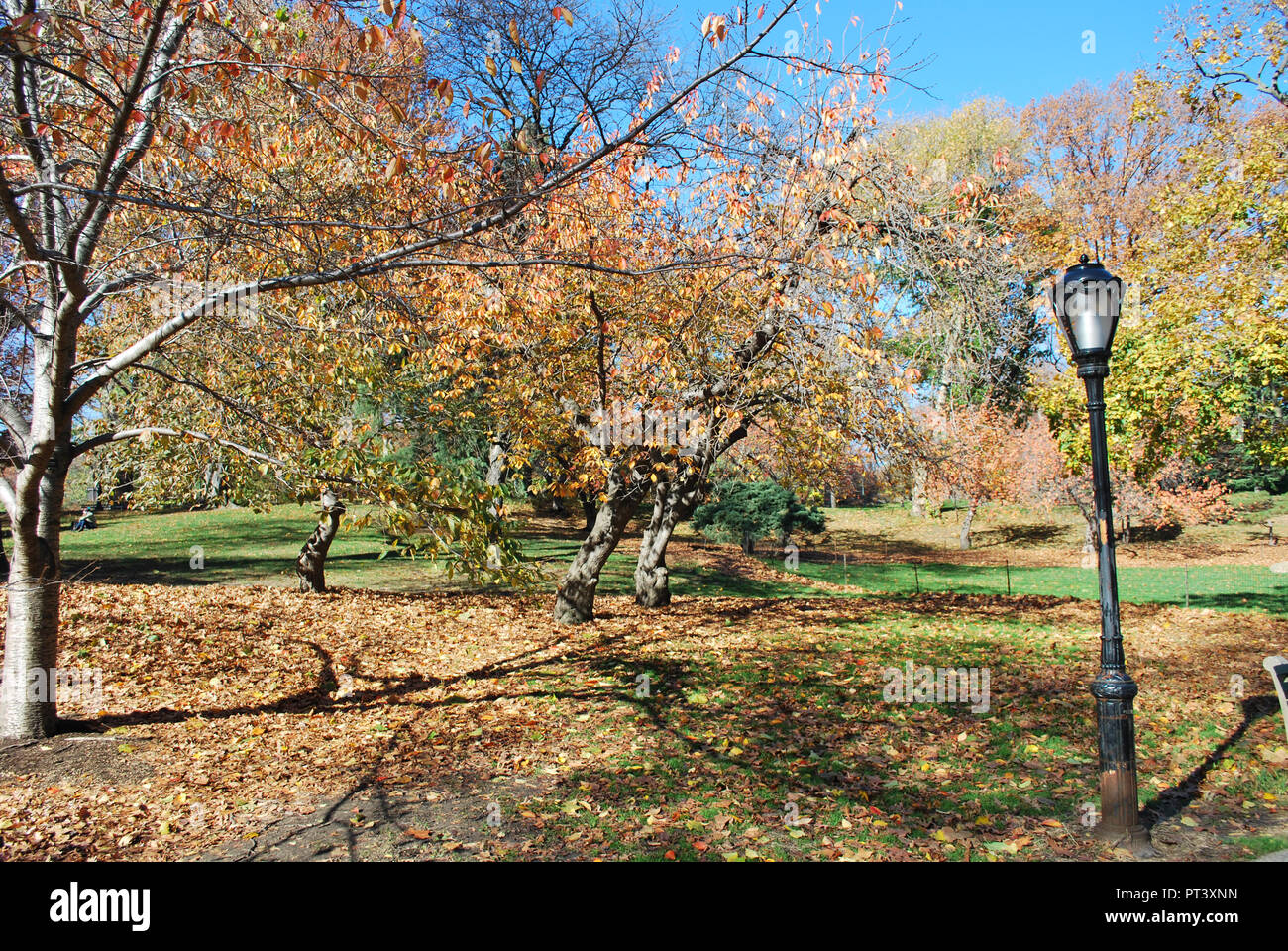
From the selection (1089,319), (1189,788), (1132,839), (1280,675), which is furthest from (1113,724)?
(1089,319)

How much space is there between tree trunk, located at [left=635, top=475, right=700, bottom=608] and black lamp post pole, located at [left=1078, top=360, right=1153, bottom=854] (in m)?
8.41

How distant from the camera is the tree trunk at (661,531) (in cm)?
1409

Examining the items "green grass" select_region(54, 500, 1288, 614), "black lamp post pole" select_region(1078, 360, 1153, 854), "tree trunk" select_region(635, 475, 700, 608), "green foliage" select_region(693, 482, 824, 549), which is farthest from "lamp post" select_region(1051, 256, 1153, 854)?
"green foliage" select_region(693, 482, 824, 549)

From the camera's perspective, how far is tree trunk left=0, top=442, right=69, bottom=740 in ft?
22.1

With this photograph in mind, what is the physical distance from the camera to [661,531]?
1477 centimetres

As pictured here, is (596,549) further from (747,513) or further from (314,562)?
(747,513)

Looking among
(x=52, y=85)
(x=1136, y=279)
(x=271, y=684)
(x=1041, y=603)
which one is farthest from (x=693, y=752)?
(x=1041, y=603)

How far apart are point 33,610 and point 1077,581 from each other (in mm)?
26462

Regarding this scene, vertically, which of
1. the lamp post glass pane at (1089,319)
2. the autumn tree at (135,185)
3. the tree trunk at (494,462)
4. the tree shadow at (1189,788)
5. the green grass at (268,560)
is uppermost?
the autumn tree at (135,185)

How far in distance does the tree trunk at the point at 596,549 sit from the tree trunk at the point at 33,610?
7.43m

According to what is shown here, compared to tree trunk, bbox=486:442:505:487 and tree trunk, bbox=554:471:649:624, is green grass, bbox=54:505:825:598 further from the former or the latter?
tree trunk, bbox=554:471:649:624

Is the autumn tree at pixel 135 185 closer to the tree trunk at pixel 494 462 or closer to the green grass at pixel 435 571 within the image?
the green grass at pixel 435 571

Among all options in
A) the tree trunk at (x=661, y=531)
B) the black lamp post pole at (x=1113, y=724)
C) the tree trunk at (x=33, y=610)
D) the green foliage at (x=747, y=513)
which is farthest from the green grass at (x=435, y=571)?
the black lamp post pole at (x=1113, y=724)

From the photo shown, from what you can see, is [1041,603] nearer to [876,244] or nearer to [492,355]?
[876,244]
